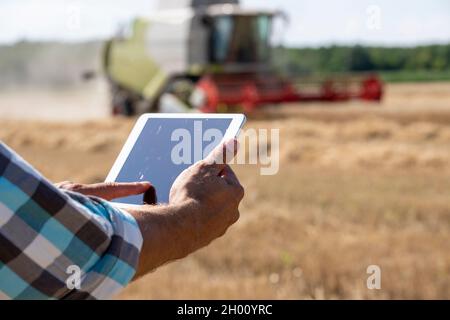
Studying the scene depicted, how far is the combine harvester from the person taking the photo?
76.3 feet

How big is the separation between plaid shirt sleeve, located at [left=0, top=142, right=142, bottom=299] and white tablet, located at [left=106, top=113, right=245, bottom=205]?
0.55 metres

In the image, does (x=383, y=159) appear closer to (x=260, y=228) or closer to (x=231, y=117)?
(x=260, y=228)

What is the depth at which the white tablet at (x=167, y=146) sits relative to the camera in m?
2.20

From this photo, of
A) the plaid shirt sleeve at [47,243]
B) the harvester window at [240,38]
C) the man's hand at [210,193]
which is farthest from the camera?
the harvester window at [240,38]

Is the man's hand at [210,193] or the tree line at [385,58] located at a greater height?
the man's hand at [210,193]

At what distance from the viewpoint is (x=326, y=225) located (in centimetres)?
820

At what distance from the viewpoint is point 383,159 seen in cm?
1448

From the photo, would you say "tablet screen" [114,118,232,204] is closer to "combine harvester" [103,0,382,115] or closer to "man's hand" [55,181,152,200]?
"man's hand" [55,181,152,200]

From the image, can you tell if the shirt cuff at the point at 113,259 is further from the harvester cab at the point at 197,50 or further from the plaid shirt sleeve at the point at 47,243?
the harvester cab at the point at 197,50

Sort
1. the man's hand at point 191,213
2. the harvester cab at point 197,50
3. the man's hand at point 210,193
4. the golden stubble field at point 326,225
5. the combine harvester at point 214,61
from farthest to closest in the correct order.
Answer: the harvester cab at point 197,50 → the combine harvester at point 214,61 → the golden stubble field at point 326,225 → the man's hand at point 210,193 → the man's hand at point 191,213

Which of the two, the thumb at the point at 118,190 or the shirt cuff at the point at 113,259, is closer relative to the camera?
the shirt cuff at the point at 113,259

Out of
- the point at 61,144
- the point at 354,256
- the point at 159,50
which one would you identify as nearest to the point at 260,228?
the point at 354,256

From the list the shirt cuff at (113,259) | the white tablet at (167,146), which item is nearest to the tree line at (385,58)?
the white tablet at (167,146)

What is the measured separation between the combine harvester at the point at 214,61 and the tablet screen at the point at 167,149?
2007cm
